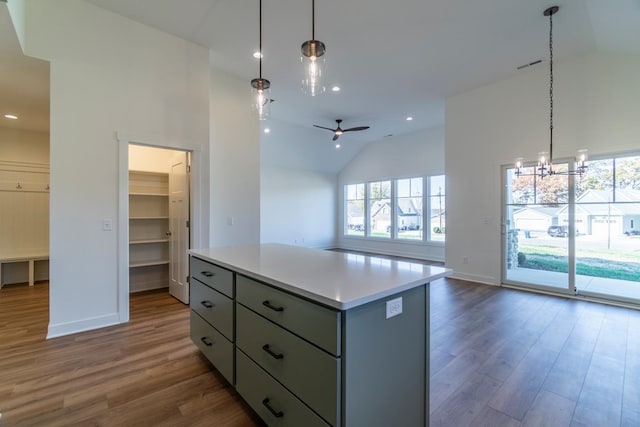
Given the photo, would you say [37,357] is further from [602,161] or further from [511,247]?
[602,161]

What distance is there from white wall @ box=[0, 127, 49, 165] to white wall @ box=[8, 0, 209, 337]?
11.2 ft

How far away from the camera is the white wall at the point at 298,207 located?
863 cm

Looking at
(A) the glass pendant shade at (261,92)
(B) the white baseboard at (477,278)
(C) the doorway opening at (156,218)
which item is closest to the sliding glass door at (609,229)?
(B) the white baseboard at (477,278)

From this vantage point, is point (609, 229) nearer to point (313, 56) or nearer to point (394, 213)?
point (313, 56)

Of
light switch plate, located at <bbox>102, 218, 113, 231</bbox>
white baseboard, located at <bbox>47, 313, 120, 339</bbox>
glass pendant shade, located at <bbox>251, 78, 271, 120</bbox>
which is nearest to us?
glass pendant shade, located at <bbox>251, 78, 271, 120</bbox>

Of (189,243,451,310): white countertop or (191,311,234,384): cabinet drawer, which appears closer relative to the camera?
(189,243,451,310): white countertop

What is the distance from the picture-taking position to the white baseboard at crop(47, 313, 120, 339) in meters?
2.91

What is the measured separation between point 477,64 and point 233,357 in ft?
16.4

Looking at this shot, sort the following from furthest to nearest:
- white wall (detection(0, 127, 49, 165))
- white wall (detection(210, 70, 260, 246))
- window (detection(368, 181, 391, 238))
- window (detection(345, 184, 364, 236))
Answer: window (detection(345, 184, 364, 236)) → window (detection(368, 181, 391, 238)) → white wall (detection(0, 127, 49, 165)) → white wall (detection(210, 70, 260, 246))

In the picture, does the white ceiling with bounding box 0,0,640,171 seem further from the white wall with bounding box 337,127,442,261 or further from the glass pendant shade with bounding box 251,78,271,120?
the white wall with bounding box 337,127,442,261

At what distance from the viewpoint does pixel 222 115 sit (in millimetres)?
4406

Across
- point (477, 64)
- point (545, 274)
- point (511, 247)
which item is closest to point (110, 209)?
point (477, 64)

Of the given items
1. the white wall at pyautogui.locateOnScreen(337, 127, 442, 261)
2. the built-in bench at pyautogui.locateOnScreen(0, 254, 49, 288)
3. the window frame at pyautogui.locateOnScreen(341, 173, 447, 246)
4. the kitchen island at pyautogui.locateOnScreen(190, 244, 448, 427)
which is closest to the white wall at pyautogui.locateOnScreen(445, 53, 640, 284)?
the window frame at pyautogui.locateOnScreen(341, 173, 447, 246)

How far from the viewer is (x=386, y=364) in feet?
4.41
